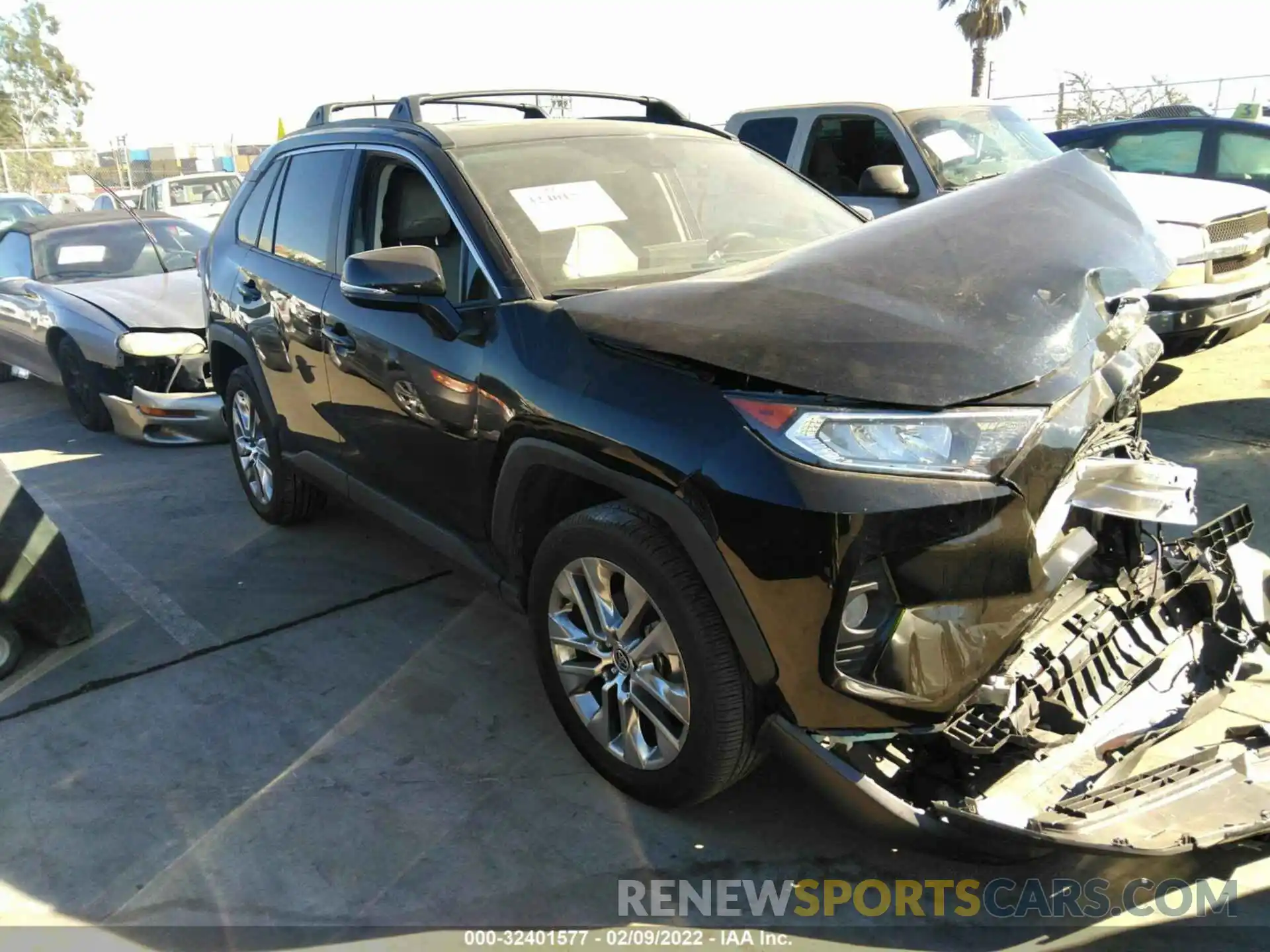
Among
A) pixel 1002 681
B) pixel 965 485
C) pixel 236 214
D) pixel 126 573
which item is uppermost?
pixel 236 214

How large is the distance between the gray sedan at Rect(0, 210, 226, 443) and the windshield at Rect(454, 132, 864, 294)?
3.76 m

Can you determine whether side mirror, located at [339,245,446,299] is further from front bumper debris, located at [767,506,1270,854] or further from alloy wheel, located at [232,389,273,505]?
alloy wheel, located at [232,389,273,505]

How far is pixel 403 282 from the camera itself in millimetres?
3051

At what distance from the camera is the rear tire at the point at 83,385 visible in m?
7.07

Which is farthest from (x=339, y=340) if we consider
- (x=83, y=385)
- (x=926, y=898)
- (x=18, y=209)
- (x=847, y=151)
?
(x=18, y=209)

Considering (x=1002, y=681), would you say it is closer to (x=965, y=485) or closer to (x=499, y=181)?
(x=965, y=485)

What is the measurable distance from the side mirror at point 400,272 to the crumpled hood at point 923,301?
498mm

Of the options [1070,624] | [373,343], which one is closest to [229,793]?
[373,343]

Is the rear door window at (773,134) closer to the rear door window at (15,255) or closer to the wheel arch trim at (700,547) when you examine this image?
the wheel arch trim at (700,547)

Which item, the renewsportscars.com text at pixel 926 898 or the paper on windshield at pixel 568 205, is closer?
the renewsportscars.com text at pixel 926 898

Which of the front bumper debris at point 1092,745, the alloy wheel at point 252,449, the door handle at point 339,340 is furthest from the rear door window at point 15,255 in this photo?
the front bumper debris at point 1092,745

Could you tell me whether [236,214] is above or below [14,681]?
above

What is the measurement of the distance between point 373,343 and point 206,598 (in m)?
1.65

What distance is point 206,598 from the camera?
4.45m
